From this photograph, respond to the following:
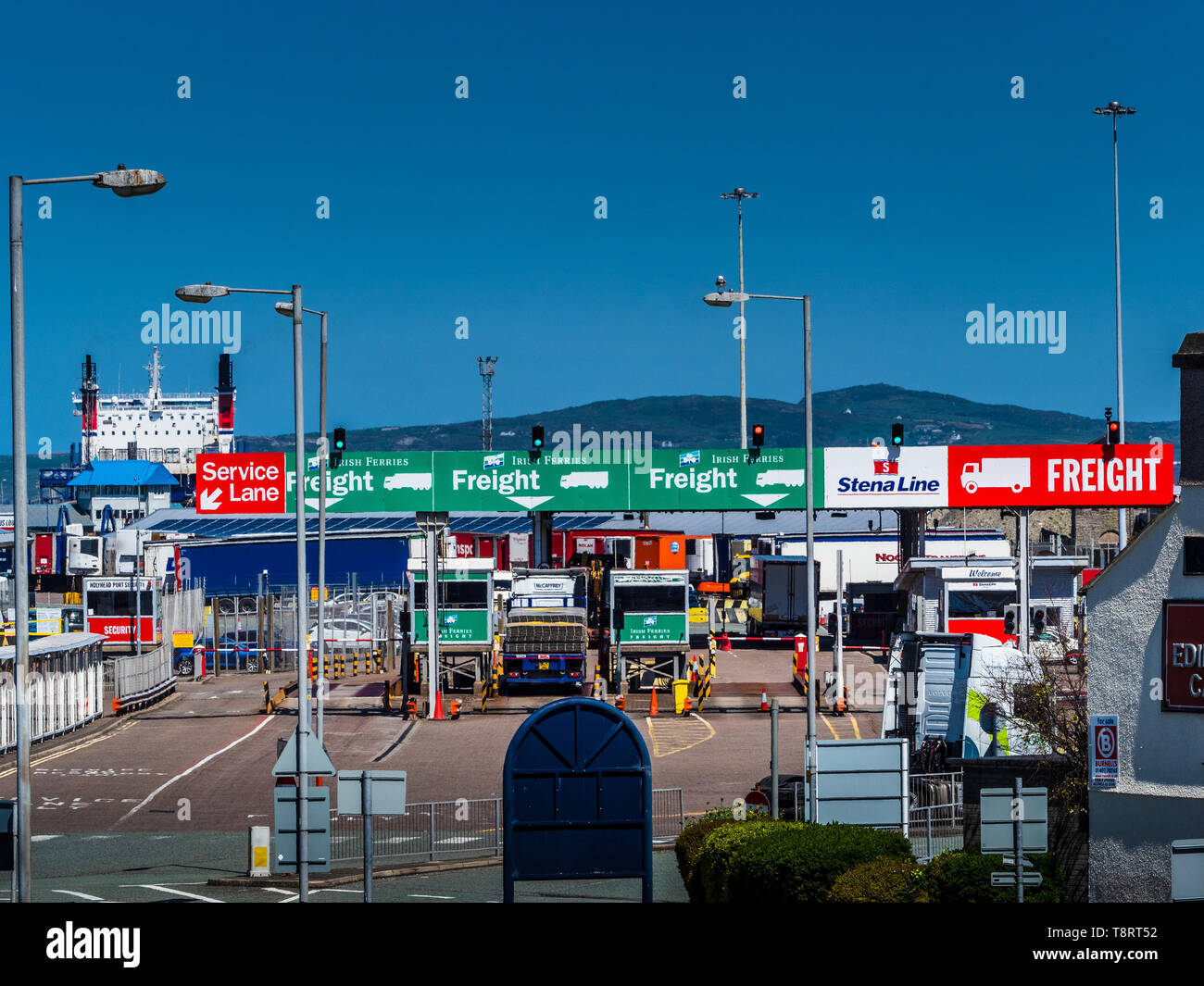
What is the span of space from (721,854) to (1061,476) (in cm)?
2938

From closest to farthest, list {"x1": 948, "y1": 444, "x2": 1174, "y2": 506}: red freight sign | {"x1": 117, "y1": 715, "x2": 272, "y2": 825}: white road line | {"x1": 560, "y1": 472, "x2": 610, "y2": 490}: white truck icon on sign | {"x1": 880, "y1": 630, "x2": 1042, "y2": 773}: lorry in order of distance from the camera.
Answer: {"x1": 880, "y1": 630, "x2": 1042, "y2": 773}: lorry
{"x1": 117, "y1": 715, "x2": 272, "y2": 825}: white road line
{"x1": 948, "y1": 444, "x2": 1174, "y2": 506}: red freight sign
{"x1": 560, "y1": 472, "x2": 610, "y2": 490}: white truck icon on sign

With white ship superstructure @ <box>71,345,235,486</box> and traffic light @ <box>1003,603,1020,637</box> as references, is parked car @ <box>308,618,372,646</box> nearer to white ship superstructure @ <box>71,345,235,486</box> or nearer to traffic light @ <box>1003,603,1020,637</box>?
traffic light @ <box>1003,603,1020,637</box>

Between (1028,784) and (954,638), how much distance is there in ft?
31.8

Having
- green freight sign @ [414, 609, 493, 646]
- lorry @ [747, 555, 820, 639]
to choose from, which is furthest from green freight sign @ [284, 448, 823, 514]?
lorry @ [747, 555, 820, 639]

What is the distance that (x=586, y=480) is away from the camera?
1790 inches


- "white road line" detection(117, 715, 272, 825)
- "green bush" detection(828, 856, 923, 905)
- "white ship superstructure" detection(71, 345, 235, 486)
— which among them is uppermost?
"white ship superstructure" detection(71, 345, 235, 486)

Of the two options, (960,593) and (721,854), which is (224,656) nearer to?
(960,593)

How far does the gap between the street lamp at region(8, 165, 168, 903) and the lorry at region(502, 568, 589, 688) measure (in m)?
28.8

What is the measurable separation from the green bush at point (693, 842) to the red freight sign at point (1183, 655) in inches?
245

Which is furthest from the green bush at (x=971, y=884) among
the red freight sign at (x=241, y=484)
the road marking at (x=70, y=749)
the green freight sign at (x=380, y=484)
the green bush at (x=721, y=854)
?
the red freight sign at (x=241, y=484)

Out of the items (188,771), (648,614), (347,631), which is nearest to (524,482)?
(648,614)

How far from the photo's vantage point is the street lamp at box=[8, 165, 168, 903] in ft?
51.2
